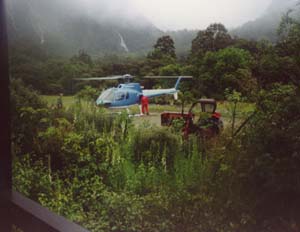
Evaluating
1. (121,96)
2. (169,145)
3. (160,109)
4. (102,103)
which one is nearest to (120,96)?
(121,96)

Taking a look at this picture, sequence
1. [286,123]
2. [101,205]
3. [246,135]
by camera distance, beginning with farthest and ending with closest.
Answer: [101,205], [246,135], [286,123]

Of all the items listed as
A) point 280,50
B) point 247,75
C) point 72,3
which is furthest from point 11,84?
point 280,50

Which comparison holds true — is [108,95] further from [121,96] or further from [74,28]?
[74,28]

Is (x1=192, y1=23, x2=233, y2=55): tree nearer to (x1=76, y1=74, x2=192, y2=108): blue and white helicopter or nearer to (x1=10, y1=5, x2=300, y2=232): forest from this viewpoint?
(x1=10, y1=5, x2=300, y2=232): forest

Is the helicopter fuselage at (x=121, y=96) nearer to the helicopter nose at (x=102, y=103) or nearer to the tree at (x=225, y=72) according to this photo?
the helicopter nose at (x=102, y=103)

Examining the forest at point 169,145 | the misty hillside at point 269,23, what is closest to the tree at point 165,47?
the forest at point 169,145

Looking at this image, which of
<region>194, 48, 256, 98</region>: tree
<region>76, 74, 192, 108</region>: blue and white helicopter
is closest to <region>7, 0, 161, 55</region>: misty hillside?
<region>76, 74, 192, 108</region>: blue and white helicopter

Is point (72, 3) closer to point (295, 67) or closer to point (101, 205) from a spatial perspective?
point (101, 205)
